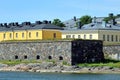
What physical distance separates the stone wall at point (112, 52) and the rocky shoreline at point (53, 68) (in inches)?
376

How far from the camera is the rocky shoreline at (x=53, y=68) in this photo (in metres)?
73.6

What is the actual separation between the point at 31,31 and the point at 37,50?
1784 cm

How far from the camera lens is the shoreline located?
7344 centimetres

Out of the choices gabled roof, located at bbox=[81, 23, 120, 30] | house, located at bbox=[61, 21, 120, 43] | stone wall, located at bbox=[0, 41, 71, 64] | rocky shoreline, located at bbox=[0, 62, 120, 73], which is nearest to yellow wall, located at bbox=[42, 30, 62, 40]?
house, located at bbox=[61, 21, 120, 43]

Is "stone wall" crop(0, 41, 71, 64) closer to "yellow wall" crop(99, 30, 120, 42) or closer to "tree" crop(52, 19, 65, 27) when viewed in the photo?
"yellow wall" crop(99, 30, 120, 42)

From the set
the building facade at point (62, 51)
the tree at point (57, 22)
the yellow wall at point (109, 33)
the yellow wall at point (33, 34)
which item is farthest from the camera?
the tree at point (57, 22)

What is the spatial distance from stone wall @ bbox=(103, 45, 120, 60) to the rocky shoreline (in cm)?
955

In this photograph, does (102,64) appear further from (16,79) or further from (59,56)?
(16,79)

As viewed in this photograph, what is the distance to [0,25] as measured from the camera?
112 m

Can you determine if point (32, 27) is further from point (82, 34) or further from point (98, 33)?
point (98, 33)

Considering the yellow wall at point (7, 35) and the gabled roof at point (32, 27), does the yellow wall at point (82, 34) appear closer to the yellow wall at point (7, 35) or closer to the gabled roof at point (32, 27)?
the gabled roof at point (32, 27)

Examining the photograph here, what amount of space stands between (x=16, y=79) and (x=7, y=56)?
84.0ft

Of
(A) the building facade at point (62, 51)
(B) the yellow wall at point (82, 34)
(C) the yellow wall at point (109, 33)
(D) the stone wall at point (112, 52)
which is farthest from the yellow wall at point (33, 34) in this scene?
(D) the stone wall at point (112, 52)

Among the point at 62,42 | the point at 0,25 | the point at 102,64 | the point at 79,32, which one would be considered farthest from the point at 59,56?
the point at 0,25
